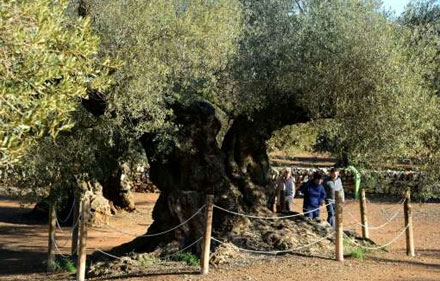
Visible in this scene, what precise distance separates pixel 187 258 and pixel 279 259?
1.80 meters

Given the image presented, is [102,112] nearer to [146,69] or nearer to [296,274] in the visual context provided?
[146,69]

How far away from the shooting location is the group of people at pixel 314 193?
45.4ft

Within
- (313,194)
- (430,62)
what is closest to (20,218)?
(313,194)

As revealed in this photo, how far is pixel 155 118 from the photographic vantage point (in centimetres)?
1022

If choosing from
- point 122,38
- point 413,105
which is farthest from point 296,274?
point 122,38

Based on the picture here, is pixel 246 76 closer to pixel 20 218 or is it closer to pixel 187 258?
pixel 187 258

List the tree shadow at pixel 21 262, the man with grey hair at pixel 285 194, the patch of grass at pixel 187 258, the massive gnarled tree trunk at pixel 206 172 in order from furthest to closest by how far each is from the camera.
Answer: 1. the man with grey hair at pixel 285 194
2. the tree shadow at pixel 21 262
3. the massive gnarled tree trunk at pixel 206 172
4. the patch of grass at pixel 187 258

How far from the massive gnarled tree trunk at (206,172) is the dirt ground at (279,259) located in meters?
1.23

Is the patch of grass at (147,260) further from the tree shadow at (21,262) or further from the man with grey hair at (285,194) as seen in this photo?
the man with grey hair at (285,194)

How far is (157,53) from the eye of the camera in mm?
9891

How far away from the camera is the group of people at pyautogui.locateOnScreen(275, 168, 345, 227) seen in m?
13.8

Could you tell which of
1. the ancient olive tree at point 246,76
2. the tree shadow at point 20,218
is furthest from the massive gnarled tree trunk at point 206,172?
the tree shadow at point 20,218

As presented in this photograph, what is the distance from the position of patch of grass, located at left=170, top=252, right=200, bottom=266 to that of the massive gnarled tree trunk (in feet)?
0.97

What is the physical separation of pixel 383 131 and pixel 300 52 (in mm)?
1973
